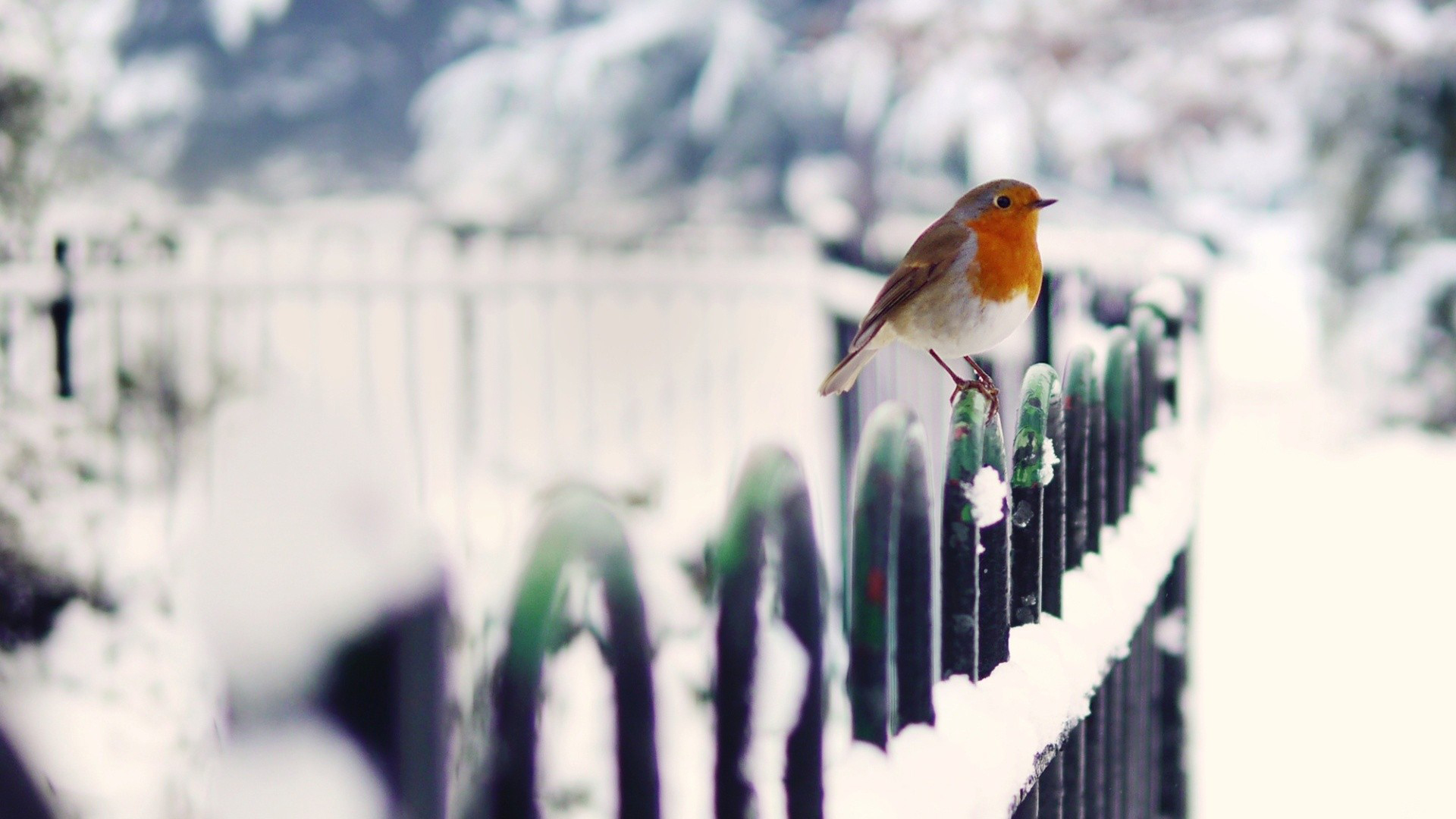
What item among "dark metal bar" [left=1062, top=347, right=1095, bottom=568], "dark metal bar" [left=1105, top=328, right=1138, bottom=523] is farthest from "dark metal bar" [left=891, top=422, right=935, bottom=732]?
"dark metal bar" [left=1105, top=328, right=1138, bottom=523]

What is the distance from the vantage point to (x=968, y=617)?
1.08 metres

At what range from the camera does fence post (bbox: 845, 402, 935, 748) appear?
2.98ft

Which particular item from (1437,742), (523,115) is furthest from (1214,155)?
(1437,742)

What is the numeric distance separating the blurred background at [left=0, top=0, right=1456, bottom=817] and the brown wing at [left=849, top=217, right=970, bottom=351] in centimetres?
60

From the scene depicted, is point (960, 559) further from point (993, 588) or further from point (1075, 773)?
point (1075, 773)

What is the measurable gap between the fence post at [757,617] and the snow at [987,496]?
0.97 ft

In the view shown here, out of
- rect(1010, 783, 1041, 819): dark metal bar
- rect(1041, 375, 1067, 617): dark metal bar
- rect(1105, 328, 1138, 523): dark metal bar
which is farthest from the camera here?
rect(1105, 328, 1138, 523): dark metal bar

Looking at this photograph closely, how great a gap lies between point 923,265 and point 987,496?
0.53 meters

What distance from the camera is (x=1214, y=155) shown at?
12273 mm

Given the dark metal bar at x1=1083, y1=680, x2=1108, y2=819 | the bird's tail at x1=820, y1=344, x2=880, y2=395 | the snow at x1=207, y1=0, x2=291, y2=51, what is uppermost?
the snow at x1=207, y1=0, x2=291, y2=51

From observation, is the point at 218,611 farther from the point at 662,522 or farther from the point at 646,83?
the point at 646,83

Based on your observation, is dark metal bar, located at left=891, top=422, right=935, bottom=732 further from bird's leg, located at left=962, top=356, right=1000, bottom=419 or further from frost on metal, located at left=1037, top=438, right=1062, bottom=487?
frost on metal, located at left=1037, top=438, right=1062, bottom=487

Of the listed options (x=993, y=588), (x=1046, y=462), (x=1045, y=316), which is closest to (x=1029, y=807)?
(x=993, y=588)

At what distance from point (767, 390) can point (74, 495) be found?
17.1 feet
